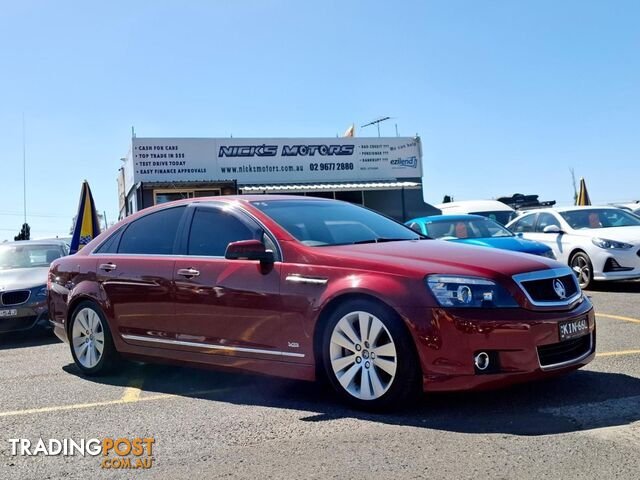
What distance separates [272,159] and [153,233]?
2127 cm

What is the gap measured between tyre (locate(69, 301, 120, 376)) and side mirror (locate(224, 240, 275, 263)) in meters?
1.82

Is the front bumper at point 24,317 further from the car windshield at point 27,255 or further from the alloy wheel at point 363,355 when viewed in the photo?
the alloy wheel at point 363,355

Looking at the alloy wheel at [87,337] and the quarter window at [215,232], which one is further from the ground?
the quarter window at [215,232]

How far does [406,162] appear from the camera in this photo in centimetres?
2916

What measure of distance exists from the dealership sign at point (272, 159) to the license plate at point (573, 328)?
71.9 ft

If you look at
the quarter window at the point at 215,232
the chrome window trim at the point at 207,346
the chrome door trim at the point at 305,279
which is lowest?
the chrome window trim at the point at 207,346

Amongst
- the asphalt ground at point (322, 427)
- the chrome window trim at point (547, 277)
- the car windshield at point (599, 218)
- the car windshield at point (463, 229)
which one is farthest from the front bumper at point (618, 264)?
the chrome window trim at point (547, 277)

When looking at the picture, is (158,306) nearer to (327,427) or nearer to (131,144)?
(327,427)

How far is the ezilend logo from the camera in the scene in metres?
29.0

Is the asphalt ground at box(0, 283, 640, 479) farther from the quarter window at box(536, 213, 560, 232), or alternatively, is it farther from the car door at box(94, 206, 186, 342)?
the quarter window at box(536, 213, 560, 232)

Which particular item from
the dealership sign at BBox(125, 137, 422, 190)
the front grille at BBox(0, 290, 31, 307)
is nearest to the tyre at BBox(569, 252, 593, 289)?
the front grille at BBox(0, 290, 31, 307)

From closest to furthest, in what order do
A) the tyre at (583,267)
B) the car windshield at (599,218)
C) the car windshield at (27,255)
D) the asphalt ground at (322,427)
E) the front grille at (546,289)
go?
the asphalt ground at (322,427)
the front grille at (546,289)
the car windshield at (27,255)
the tyre at (583,267)
the car windshield at (599,218)

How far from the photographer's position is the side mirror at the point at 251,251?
16.1ft

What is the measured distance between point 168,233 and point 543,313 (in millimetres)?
3114
